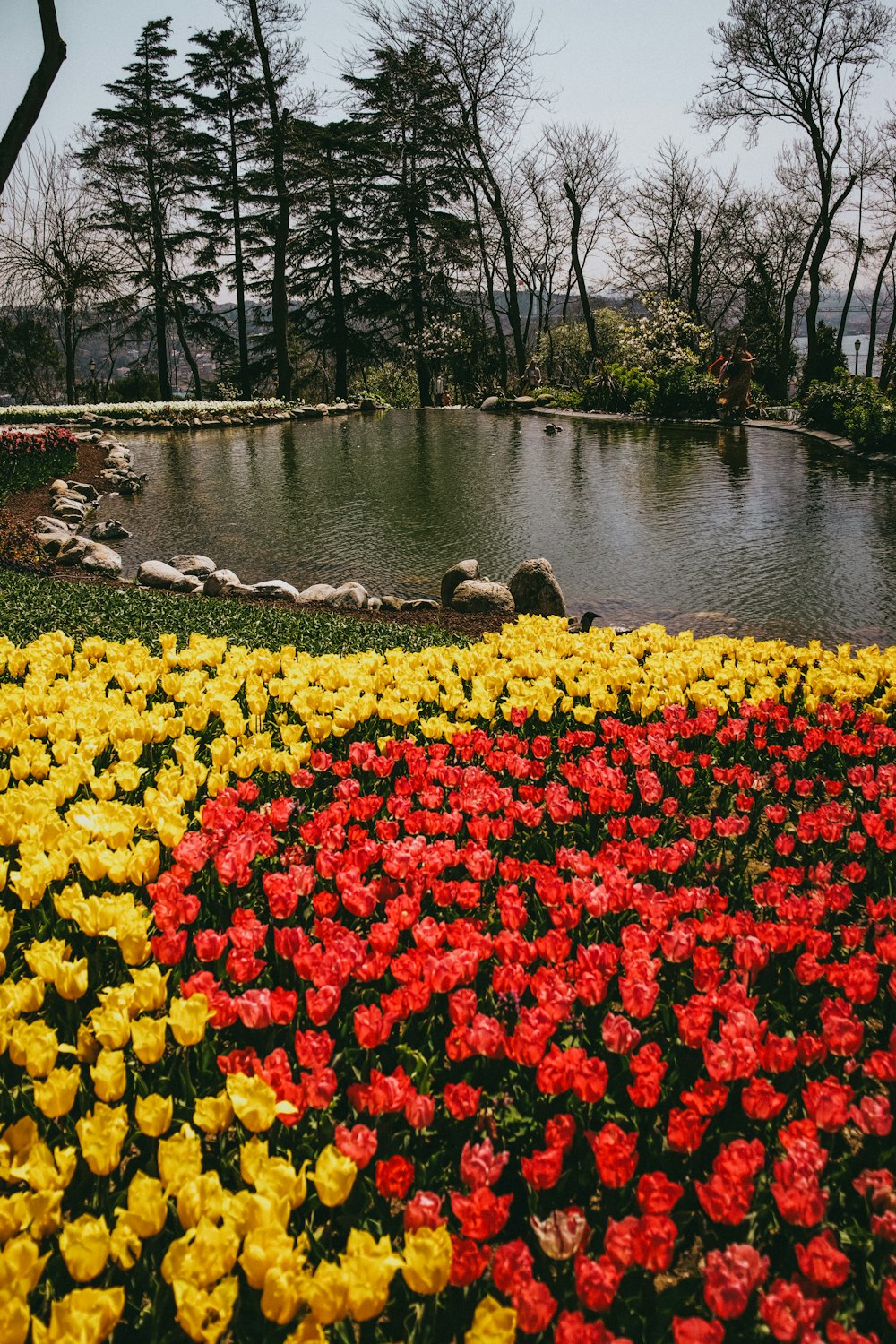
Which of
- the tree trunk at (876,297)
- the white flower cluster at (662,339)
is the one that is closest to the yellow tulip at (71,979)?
the white flower cluster at (662,339)

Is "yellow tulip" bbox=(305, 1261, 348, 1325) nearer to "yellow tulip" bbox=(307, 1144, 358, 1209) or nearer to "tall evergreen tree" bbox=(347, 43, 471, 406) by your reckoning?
"yellow tulip" bbox=(307, 1144, 358, 1209)

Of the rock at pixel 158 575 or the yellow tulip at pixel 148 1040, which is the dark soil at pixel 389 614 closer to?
the rock at pixel 158 575

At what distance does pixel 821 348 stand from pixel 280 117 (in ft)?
72.9

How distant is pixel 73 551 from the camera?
9797 millimetres

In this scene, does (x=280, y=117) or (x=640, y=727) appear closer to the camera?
(x=640, y=727)

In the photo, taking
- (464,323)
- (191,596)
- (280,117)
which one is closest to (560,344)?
(464,323)

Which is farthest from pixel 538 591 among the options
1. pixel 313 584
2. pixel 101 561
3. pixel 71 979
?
pixel 71 979

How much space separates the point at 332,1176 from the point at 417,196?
39.9 metres

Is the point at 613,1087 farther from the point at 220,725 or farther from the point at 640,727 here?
the point at 220,725

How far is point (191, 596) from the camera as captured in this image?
7645mm

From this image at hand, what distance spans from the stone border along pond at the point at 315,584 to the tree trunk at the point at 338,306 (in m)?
27.1

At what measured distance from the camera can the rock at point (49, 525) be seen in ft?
36.7

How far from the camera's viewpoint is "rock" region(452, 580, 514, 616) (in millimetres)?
7406

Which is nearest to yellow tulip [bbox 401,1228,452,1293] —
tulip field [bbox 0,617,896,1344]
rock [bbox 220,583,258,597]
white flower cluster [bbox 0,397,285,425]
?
tulip field [bbox 0,617,896,1344]
